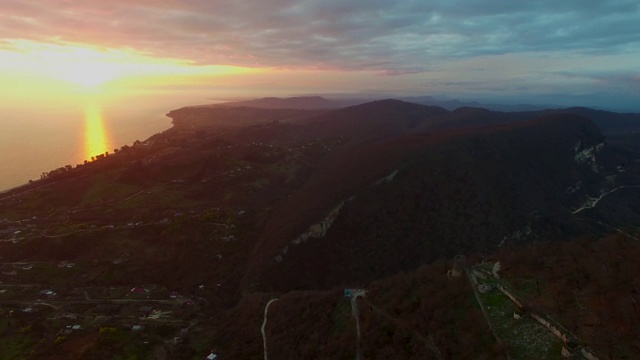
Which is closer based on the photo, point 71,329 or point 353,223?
point 71,329

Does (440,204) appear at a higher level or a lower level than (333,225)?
higher

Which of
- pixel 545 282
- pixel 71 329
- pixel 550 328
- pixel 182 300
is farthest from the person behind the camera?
pixel 182 300

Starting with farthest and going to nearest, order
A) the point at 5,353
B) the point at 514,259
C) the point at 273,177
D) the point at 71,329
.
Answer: the point at 273,177, the point at 71,329, the point at 5,353, the point at 514,259

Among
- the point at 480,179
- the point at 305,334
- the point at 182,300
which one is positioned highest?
the point at 480,179

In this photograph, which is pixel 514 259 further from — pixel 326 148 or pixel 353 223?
pixel 326 148

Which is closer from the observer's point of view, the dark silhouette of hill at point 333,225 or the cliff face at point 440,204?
the dark silhouette of hill at point 333,225

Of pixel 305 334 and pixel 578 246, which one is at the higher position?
pixel 578 246

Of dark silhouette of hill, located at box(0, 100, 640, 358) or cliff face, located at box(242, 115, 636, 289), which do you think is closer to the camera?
dark silhouette of hill, located at box(0, 100, 640, 358)

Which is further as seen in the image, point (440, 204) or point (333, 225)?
point (440, 204)

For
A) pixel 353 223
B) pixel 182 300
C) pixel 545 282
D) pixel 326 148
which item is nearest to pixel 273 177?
pixel 326 148

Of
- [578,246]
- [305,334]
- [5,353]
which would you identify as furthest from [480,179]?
[5,353]
